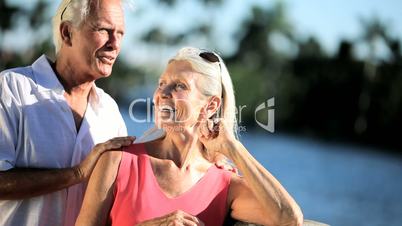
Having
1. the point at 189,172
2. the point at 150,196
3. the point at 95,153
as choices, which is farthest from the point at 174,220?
the point at 95,153

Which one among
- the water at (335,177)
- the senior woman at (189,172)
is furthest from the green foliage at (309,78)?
the senior woman at (189,172)

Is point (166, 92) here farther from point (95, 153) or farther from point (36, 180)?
point (36, 180)

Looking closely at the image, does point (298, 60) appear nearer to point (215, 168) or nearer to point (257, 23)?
point (257, 23)

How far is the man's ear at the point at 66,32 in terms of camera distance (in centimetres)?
234

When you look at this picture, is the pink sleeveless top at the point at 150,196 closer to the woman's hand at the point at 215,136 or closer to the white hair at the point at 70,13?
the woman's hand at the point at 215,136

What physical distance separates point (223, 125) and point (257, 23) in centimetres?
3650

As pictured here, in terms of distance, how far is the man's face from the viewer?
229cm

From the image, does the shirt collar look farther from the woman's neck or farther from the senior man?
the woman's neck

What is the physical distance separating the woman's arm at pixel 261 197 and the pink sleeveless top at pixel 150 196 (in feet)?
0.27

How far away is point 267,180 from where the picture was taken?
1997mm

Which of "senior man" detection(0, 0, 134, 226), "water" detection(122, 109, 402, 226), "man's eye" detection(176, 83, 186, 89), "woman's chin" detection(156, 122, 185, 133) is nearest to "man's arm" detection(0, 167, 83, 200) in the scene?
"senior man" detection(0, 0, 134, 226)

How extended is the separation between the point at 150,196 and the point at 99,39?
1.92ft

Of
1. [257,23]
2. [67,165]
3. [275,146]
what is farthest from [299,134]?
[67,165]

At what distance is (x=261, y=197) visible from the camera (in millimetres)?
1988
